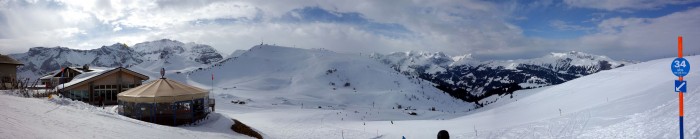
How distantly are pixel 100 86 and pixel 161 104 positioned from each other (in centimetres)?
1836

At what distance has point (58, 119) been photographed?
13.2m

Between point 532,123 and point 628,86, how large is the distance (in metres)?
9.13

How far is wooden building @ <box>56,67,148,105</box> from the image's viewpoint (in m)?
38.5

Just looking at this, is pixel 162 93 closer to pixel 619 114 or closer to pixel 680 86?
pixel 619 114

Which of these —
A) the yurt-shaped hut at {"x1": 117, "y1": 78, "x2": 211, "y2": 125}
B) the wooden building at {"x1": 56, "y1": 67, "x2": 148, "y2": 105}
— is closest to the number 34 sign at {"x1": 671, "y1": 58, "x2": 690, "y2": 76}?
the yurt-shaped hut at {"x1": 117, "y1": 78, "x2": 211, "y2": 125}

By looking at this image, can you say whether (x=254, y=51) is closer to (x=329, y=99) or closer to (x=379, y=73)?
(x=379, y=73)

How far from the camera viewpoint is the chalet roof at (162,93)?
85.7 ft

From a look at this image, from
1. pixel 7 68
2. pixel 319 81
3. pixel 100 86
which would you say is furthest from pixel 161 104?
pixel 319 81

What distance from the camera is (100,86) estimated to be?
39.9 m

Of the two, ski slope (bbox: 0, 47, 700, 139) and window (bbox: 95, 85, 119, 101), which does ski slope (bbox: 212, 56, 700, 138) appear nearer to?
ski slope (bbox: 0, 47, 700, 139)

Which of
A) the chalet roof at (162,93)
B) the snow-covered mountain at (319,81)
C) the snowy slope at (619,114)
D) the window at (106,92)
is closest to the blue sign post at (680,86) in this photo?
the snowy slope at (619,114)

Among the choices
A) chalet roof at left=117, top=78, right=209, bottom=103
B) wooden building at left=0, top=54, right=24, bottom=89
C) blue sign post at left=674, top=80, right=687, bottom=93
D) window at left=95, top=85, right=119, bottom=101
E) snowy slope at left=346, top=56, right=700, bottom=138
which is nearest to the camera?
blue sign post at left=674, top=80, right=687, bottom=93

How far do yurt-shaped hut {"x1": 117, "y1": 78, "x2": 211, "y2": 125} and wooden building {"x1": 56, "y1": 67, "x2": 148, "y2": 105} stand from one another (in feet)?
48.9

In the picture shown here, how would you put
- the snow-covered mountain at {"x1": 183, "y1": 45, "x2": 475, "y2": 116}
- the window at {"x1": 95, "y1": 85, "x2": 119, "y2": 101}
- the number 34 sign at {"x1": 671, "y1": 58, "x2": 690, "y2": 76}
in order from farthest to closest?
the snow-covered mountain at {"x1": 183, "y1": 45, "x2": 475, "y2": 116}
the window at {"x1": 95, "y1": 85, "x2": 119, "y2": 101}
the number 34 sign at {"x1": 671, "y1": 58, "x2": 690, "y2": 76}
